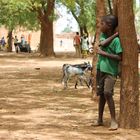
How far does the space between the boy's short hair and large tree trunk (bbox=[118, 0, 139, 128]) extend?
4.1 inches

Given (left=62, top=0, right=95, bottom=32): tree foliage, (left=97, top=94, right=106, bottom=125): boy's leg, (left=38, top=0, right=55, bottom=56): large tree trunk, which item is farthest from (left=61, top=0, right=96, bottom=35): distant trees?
(left=97, top=94, right=106, bottom=125): boy's leg

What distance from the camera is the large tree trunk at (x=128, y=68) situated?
7.39 metres

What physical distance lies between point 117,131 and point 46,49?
25.5m

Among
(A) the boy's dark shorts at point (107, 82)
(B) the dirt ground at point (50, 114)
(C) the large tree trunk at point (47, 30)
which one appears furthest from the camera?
(C) the large tree trunk at point (47, 30)

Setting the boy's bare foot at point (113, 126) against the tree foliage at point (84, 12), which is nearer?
the boy's bare foot at point (113, 126)

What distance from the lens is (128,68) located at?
743cm

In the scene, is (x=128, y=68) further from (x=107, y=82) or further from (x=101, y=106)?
(x=101, y=106)

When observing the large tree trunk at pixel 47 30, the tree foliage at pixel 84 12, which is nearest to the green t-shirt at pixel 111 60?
the large tree trunk at pixel 47 30

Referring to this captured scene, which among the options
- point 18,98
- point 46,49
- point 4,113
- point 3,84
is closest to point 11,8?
point 46,49

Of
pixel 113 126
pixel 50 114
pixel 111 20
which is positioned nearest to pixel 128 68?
pixel 111 20

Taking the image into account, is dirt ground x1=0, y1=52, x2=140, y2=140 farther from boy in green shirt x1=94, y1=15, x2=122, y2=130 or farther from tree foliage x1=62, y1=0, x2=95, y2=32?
tree foliage x1=62, y1=0, x2=95, y2=32

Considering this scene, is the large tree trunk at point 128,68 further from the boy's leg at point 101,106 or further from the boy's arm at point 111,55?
the boy's leg at point 101,106

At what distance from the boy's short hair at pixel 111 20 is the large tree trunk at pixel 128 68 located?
104mm

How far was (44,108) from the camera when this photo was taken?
985cm
